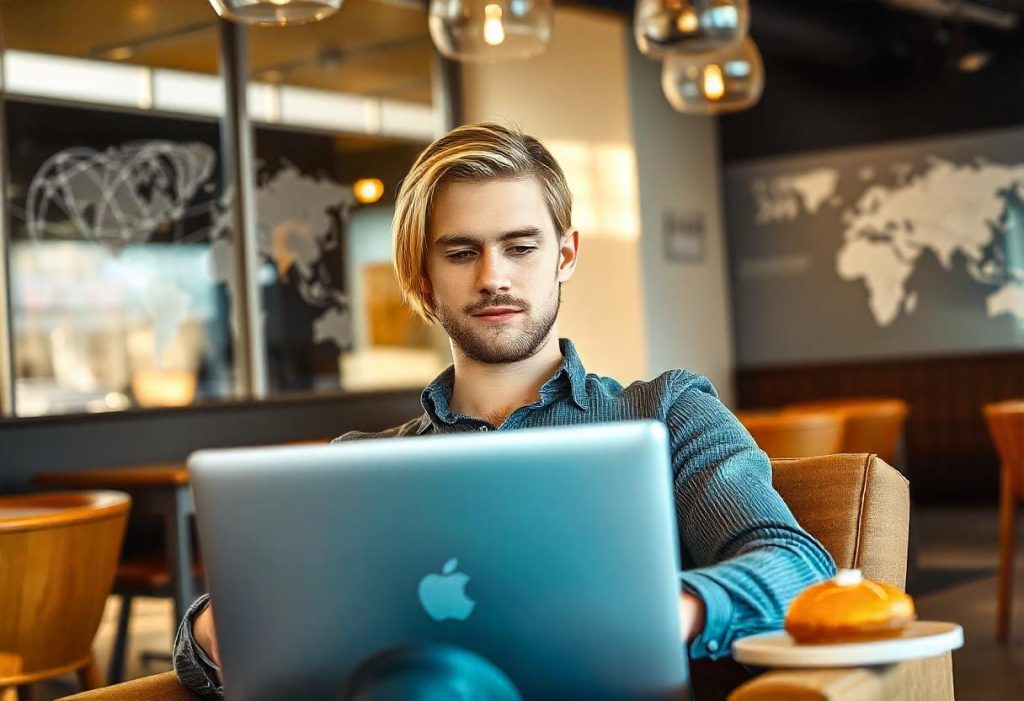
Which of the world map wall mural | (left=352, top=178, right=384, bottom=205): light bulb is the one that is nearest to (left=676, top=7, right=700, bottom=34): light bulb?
(left=352, top=178, right=384, bottom=205): light bulb

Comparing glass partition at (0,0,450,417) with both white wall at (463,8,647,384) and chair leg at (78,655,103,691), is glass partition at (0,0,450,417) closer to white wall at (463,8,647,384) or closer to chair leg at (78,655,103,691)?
white wall at (463,8,647,384)

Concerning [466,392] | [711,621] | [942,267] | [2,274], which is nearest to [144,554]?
[2,274]

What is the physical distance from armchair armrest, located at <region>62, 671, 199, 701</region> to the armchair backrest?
2.78ft

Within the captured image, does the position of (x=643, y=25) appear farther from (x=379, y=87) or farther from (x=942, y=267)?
(x=942, y=267)

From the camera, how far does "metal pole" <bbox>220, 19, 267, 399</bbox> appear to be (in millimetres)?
6488

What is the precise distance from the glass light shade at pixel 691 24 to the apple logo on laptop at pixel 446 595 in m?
3.17

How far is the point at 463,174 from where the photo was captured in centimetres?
190

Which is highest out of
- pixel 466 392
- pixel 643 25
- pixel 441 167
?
pixel 643 25

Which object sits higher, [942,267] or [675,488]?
[942,267]

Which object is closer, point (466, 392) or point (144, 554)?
point (466, 392)

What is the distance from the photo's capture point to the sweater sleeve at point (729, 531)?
150 centimetres

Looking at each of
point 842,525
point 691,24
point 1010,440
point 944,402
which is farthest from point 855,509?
point 944,402

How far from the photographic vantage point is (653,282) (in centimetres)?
845

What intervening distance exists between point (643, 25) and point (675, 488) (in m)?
2.75
